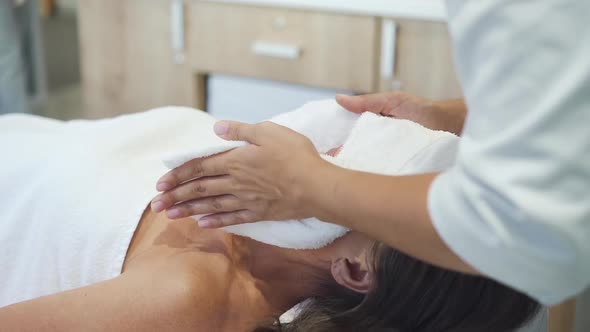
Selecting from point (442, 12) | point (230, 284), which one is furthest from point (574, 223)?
point (442, 12)

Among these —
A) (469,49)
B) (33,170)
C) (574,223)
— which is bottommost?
(33,170)

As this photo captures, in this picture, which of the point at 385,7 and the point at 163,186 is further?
the point at 385,7

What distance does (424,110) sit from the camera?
1.40 metres

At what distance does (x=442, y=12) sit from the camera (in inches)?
87.4

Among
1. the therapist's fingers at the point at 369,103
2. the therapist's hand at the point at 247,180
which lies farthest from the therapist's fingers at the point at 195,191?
the therapist's fingers at the point at 369,103

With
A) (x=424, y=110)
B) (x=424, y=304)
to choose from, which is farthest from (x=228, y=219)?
(x=424, y=110)

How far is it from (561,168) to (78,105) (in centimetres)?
324

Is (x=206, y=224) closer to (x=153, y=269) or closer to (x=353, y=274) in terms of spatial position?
(x=153, y=269)

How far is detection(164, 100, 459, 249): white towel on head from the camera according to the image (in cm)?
108

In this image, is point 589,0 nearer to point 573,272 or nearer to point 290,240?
point 573,272

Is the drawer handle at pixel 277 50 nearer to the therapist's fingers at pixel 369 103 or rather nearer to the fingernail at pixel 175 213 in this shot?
the therapist's fingers at pixel 369 103

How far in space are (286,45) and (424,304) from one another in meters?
1.46

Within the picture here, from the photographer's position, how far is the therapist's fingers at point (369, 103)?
1.33 m

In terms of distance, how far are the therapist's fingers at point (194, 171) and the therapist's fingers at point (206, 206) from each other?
0.03 meters
